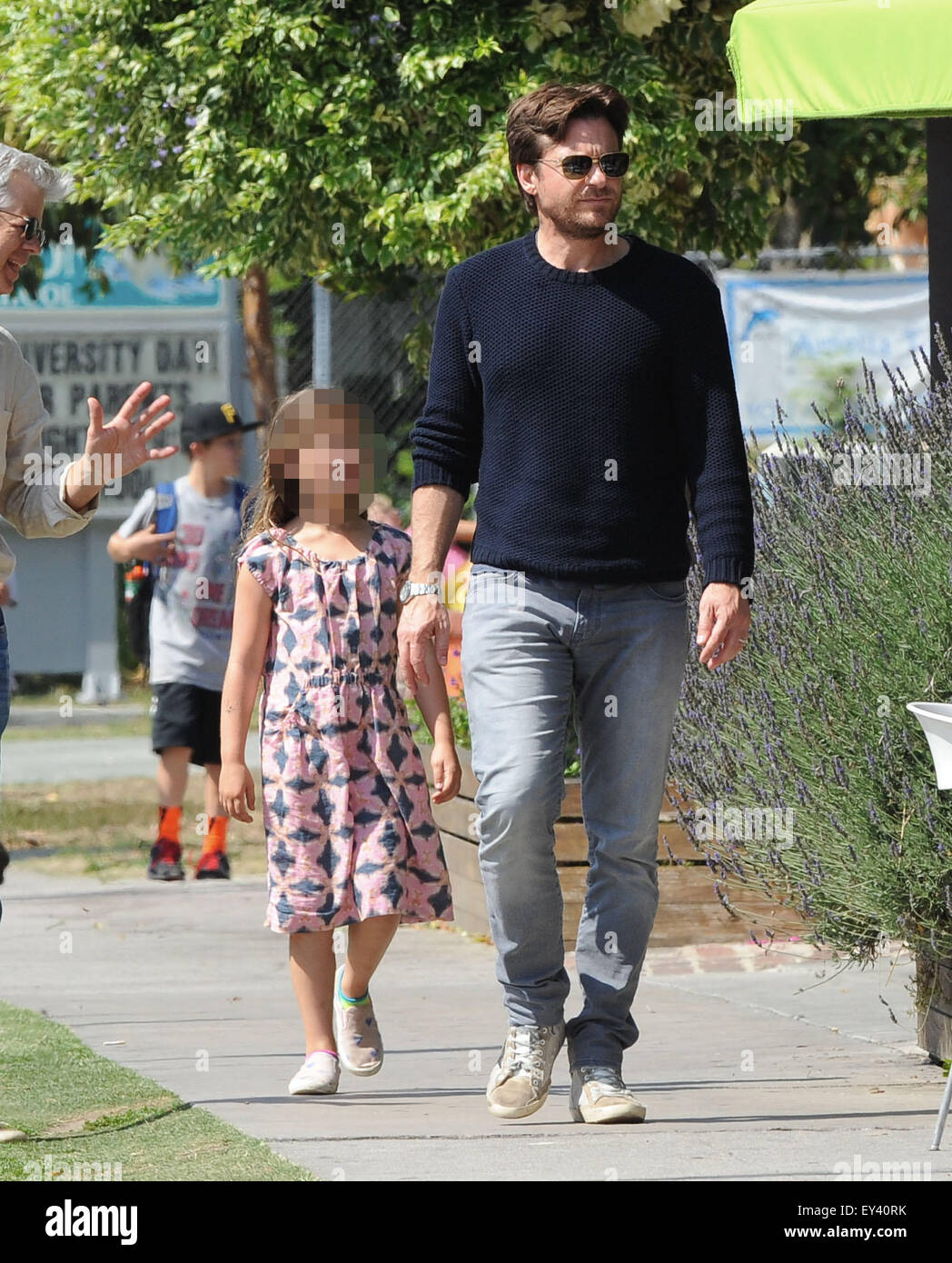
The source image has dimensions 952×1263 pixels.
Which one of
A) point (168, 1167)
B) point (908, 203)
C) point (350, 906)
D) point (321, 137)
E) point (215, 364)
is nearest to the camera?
point (168, 1167)

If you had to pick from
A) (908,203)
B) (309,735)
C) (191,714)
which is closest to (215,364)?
(908,203)

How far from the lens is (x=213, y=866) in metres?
9.10

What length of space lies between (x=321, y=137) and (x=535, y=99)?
3419 mm

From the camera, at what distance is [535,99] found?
4672 millimetres

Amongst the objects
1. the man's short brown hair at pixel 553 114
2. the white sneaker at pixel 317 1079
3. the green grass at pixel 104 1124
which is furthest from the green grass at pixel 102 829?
the man's short brown hair at pixel 553 114

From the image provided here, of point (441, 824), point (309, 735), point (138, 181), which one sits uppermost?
point (138, 181)

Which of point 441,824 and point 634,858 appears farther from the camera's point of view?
point 441,824

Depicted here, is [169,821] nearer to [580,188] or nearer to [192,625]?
[192,625]

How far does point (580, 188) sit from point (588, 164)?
5 cm

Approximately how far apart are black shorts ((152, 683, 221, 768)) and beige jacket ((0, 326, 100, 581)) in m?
4.36

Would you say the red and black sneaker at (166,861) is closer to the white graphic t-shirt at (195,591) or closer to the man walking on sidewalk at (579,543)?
the white graphic t-shirt at (195,591)

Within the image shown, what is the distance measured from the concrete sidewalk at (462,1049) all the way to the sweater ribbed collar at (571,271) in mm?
1752

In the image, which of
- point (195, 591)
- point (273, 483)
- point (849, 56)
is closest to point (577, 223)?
point (273, 483)

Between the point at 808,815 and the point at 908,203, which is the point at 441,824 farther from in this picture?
the point at 908,203
